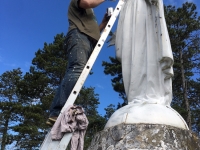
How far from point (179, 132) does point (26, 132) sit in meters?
17.6

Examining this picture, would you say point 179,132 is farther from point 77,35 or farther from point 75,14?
point 75,14

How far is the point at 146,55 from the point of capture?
348 centimetres

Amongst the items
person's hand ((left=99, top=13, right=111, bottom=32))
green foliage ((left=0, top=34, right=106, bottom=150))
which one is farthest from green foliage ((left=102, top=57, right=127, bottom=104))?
person's hand ((left=99, top=13, right=111, bottom=32))

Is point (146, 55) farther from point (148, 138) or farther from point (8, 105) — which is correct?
point (8, 105)

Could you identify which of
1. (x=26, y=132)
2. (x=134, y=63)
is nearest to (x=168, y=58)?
(x=134, y=63)

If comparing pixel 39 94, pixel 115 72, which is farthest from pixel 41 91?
pixel 115 72

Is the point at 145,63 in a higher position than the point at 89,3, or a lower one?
lower

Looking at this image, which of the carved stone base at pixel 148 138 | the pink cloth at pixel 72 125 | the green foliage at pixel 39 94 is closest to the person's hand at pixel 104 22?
the pink cloth at pixel 72 125

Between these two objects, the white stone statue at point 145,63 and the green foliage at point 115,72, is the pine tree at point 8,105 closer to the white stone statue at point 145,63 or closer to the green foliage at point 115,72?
the green foliage at point 115,72

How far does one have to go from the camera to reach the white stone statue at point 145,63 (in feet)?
9.46

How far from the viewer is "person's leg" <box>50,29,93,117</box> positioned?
117 inches

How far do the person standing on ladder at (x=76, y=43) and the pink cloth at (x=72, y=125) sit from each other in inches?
9.1

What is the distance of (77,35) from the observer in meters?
3.40

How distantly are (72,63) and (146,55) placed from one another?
924 millimetres
